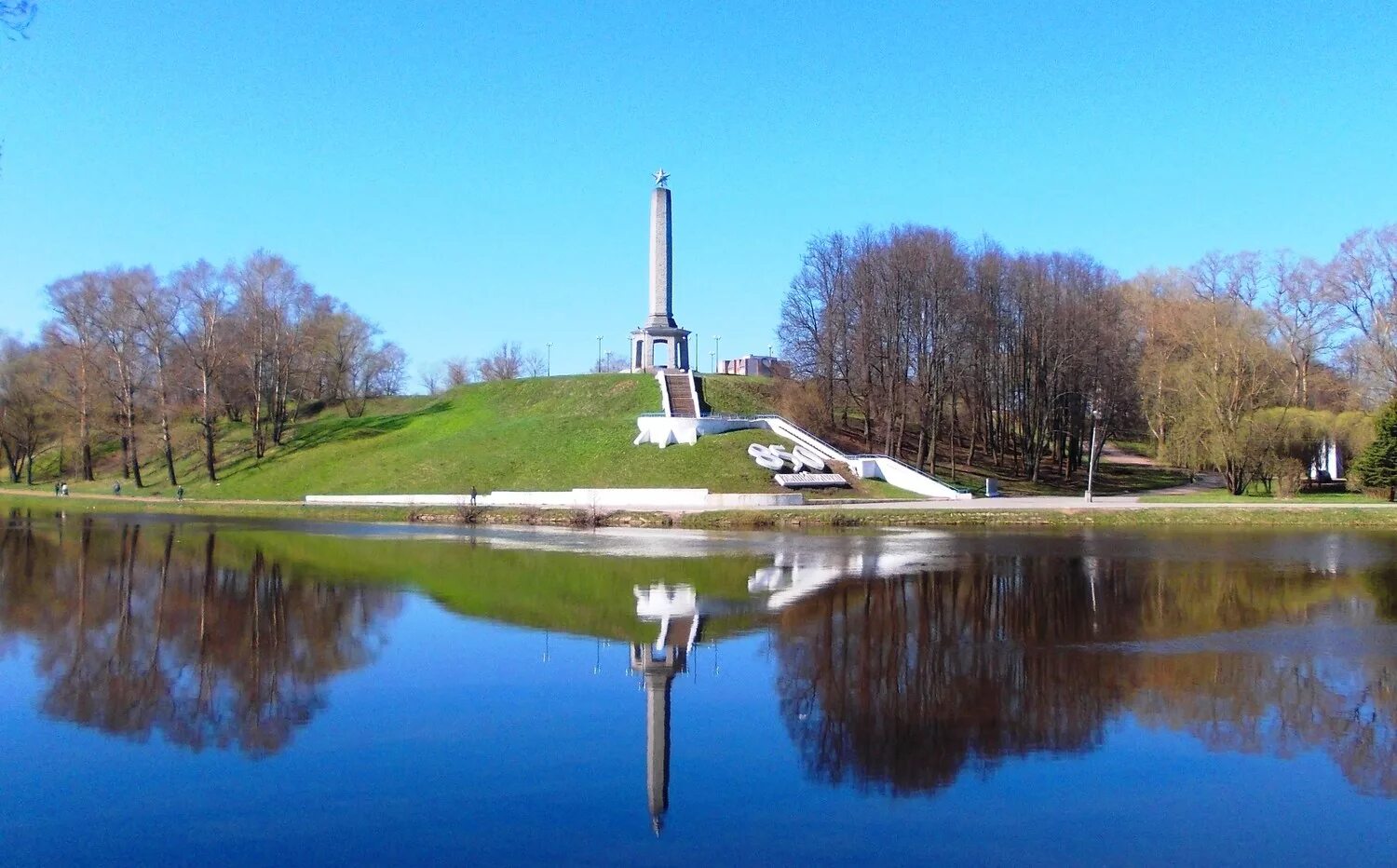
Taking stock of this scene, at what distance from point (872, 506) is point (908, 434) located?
22.0 metres

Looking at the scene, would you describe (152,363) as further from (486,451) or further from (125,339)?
(486,451)

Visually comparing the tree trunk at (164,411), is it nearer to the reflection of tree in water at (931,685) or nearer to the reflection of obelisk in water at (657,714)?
the reflection of tree in water at (931,685)

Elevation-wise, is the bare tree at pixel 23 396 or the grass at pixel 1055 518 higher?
the bare tree at pixel 23 396

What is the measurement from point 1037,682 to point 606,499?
1276 inches

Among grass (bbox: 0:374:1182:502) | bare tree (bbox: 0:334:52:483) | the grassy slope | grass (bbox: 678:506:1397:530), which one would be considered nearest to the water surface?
grass (bbox: 678:506:1397:530)

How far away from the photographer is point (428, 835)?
873 cm

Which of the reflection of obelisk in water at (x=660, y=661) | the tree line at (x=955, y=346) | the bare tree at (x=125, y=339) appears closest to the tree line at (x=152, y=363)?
the bare tree at (x=125, y=339)

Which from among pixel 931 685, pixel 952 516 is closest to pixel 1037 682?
pixel 931 685

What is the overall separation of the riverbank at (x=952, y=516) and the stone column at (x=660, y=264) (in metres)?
21.9

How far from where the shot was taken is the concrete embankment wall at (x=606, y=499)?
142ft

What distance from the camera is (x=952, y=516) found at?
3891cm

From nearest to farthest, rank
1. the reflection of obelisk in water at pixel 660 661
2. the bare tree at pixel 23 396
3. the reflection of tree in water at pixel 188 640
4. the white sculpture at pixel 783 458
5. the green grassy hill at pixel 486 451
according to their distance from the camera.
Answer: the reflection of obelisk in water at pixel 660 661, the reflection of tree in water at pixel 188 640, the white sculpture at pixel 783 458, the green grassy hill at pixel 486 451, the bare tree at pixel 23 396

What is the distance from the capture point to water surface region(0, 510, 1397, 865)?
8789 millimetres

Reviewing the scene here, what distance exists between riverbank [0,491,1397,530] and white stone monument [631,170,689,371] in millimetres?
21936
